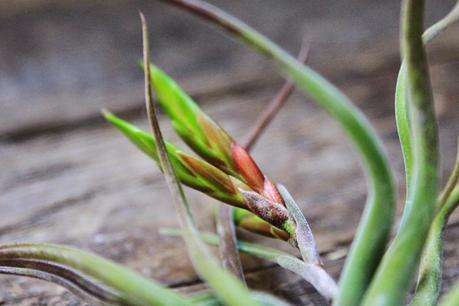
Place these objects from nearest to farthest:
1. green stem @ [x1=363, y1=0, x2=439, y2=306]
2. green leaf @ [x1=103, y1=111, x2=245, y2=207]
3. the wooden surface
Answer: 1. green stem @ [x1=363, y1=0, x2=439, y2=306]
2. green leaf @ [x1=103, y1=111, x2=245, y2=207]
3. the wooden surface

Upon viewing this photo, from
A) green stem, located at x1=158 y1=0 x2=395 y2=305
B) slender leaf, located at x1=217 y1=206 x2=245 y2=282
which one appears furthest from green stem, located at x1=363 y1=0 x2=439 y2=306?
slender leaf, located at x1=217 y1=206 x2=245 y2=282

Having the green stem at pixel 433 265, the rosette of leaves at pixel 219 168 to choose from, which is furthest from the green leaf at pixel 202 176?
the green stem at pixel 433 265

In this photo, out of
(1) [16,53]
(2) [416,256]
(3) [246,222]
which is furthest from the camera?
(1) [16,53]

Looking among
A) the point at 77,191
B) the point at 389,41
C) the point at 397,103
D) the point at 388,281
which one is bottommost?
the point at 388,281

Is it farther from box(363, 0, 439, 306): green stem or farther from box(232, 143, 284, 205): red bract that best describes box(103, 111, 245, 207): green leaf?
box(363, 0, 439, 306): green stem

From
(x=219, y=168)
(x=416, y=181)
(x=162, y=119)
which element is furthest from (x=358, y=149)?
(x=162, y=119)

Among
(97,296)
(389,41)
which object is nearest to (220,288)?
(97,296)

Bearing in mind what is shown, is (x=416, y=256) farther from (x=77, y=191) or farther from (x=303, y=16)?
(x=303, y=16)

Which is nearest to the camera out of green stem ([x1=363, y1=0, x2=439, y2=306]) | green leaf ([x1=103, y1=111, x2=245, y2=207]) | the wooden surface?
green stem ([x1=363, y1=0, x2=439, y2=306])
